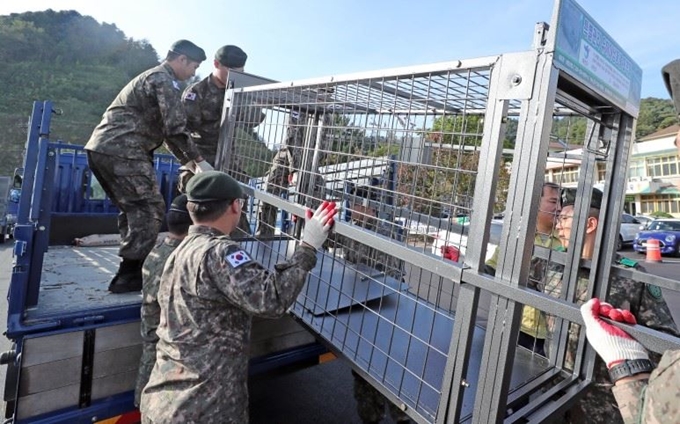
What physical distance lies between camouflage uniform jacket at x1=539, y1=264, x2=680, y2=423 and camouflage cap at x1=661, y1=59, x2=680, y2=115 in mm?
937

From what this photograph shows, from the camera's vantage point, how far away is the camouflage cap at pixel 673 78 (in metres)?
1.35

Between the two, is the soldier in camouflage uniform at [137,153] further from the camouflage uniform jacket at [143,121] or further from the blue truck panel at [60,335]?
the blue truck panel at [60,335]

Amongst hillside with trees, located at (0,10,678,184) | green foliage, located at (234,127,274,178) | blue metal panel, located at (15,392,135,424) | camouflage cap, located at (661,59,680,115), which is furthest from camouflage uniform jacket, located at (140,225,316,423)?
hillside with trees, located at (0,10,678,184)

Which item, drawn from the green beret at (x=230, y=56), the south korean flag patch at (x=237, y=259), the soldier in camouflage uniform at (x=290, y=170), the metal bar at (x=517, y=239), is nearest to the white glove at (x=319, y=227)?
the south korean flag patch at (x=237, y=259)

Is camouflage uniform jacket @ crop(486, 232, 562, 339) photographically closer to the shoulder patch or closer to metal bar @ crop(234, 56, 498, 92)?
the shoulder patch

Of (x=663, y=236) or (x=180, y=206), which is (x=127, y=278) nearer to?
(x=180, y=206)

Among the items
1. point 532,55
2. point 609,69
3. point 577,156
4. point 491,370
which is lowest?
point 491,370

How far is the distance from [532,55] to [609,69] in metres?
0.55

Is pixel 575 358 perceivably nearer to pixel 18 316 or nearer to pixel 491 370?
pixel 491 370

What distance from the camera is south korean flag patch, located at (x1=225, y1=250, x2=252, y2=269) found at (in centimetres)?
169

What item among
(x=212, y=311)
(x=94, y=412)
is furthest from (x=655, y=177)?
(x=94, y=412)

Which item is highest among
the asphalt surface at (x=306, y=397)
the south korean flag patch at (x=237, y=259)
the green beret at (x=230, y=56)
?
the green beret at (x=230, y=56)

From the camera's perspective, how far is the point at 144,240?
2.70 m

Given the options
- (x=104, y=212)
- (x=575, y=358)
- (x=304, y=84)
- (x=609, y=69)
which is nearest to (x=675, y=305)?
(x=575, y=358)
